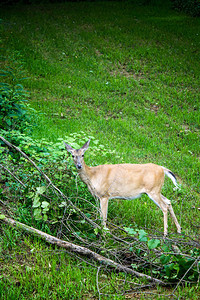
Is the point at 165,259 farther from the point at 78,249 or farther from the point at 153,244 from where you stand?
the point at 78,249

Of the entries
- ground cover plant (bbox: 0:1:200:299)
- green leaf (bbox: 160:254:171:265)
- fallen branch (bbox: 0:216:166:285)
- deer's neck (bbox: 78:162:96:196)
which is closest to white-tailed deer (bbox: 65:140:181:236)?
deer's neck (bbox: 78:162:96:196)

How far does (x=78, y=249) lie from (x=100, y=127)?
653 cm

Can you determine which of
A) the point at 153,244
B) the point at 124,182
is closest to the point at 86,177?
the point at 124,182

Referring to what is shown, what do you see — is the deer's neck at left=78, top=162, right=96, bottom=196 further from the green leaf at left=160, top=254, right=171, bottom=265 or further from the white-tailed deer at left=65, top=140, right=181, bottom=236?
the green leaf at left=160, top=254, right=171, bottom=265

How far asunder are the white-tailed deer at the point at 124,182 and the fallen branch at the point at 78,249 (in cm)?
147

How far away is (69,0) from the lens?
82.6 feet

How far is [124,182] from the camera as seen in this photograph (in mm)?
5969

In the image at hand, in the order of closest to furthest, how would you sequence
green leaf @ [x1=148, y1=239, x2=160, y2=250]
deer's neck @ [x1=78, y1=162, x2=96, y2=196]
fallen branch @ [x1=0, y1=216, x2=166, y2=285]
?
green leaf @ [x1=148, y1=239, x2=160, y2=250]
fallen branch @ [x1=0, y1=216, x2=166, y2=285]
deer's neck @ [x1=78, y1=162, x2=96, y2=196]

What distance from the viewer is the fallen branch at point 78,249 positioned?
4.11 meters

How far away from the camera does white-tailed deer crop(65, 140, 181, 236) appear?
234 inches

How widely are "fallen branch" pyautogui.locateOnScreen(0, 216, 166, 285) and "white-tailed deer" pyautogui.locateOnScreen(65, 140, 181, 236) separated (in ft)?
4.84

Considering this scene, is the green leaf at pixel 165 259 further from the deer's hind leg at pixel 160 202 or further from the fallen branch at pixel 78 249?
the deer's hind leg at pixel 160 202

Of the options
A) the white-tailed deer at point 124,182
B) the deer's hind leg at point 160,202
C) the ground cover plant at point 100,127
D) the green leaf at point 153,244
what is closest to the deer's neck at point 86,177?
the white-tailed deer at point 124,182

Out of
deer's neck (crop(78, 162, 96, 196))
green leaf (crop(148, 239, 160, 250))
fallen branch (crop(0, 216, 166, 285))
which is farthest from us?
deer's neck (crop(78, 162, 96, 196))
